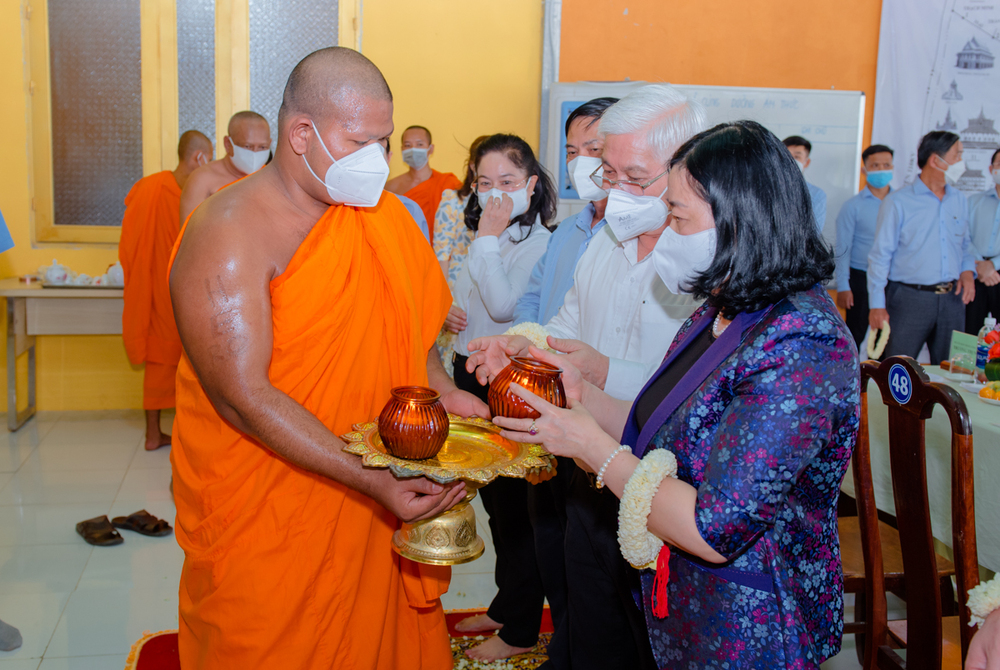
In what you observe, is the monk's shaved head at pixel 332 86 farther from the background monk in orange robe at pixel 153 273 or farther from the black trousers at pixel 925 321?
the black trousers at pixel 925 321

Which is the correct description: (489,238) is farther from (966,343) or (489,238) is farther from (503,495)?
(966,343)

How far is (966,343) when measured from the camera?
2963 millimetres

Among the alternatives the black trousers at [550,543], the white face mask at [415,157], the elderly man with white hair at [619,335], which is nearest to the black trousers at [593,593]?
the elderly man with white hair at [619,335]

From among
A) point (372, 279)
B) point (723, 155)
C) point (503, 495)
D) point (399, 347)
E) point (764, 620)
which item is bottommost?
point (503, 495)

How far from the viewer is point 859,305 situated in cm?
566

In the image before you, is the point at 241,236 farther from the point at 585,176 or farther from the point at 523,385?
the point at 585,176

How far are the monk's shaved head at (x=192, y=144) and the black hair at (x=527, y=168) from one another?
95.0 inches

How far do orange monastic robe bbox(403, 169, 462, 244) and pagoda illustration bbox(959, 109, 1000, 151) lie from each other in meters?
3.98

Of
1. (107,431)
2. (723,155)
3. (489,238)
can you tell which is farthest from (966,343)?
(107,431)

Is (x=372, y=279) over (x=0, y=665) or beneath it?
over

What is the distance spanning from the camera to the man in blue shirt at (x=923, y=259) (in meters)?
4.82

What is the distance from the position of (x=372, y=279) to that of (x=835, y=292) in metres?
5.14

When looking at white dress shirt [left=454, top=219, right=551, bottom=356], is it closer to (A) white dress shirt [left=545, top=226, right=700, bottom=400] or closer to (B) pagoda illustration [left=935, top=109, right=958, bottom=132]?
(A) white dress shirt [left=545, top=226, right=700, bottom=400]

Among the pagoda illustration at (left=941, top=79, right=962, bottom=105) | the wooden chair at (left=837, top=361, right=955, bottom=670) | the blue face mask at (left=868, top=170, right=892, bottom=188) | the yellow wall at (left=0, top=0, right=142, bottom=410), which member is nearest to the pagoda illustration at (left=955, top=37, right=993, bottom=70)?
the pagoda illustration at (left=941, top=79, right=962, bottom=105)
